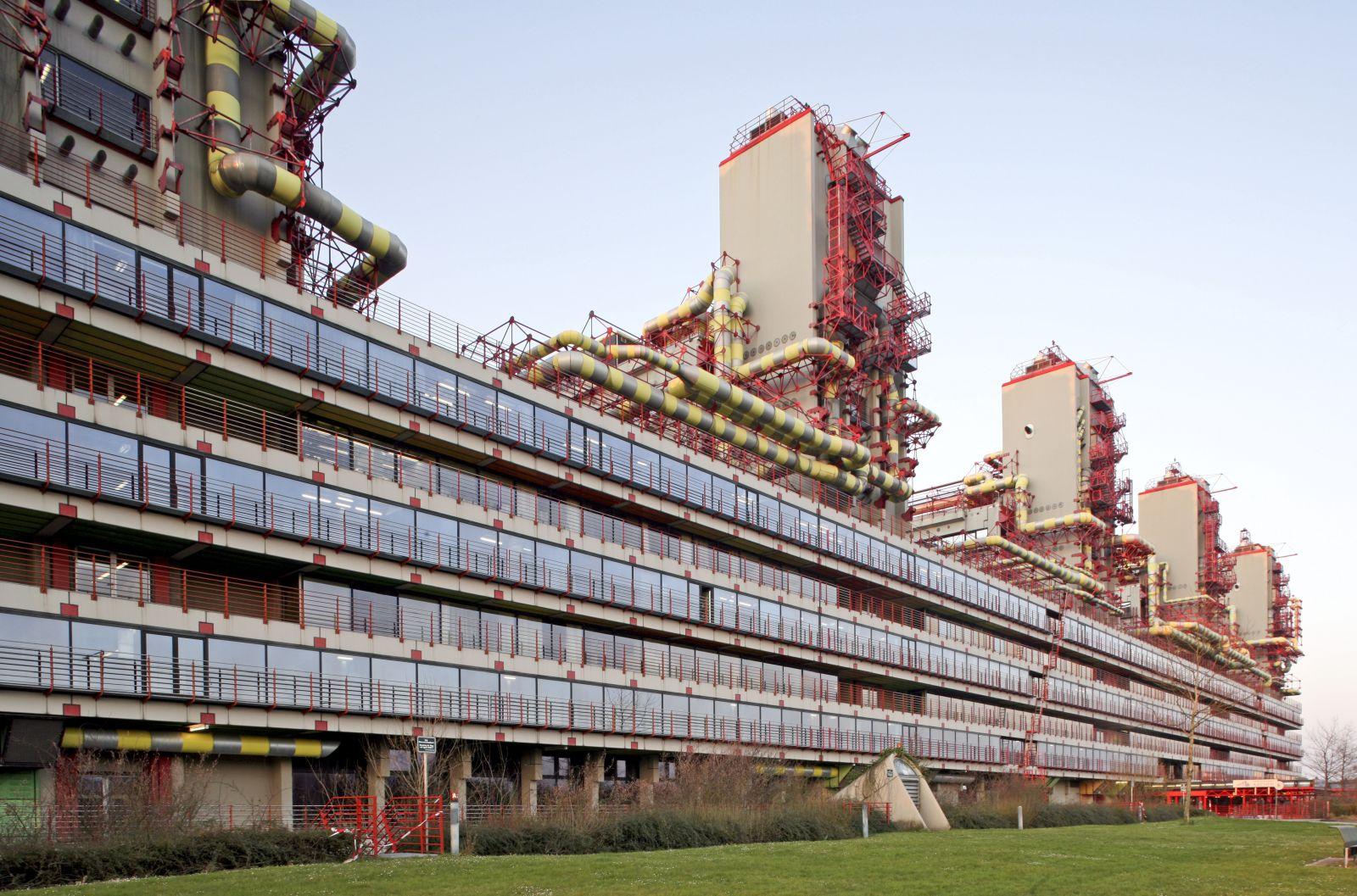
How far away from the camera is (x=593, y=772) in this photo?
53281 millimetres

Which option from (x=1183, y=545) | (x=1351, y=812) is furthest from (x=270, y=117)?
(x=1183, y=545)

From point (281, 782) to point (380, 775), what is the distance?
11.1 ft

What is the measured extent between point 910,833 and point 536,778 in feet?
50.0

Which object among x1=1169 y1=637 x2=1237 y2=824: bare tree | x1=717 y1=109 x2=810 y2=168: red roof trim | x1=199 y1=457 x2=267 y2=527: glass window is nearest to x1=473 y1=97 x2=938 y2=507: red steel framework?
x1=717 y1=109 x2=810 y2=168: red roof trim

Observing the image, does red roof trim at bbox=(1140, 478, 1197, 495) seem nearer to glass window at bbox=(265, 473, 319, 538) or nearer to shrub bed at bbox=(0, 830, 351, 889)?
glass window at bbox=(265, 473, 319, 538)

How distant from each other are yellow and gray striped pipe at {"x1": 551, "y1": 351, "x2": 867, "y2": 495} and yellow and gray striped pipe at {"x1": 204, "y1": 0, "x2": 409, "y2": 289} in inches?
423

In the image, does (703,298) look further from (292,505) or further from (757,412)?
(292,505)

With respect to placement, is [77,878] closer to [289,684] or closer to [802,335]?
[289,684]

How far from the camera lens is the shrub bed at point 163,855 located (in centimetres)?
2555

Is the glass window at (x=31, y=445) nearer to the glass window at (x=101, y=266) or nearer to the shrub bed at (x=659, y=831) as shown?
the glass window at (x=101, y=266)

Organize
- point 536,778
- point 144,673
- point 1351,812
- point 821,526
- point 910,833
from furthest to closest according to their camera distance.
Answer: point 1351,812 → point 821,526 → point 536,778 → point 910,833 → point 144,673

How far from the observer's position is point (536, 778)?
166ft

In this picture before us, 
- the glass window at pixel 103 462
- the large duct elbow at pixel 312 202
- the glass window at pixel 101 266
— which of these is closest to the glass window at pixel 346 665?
the glass window at pixel 103 462

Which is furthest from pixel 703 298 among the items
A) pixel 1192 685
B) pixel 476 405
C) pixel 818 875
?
pixel 1192 685
